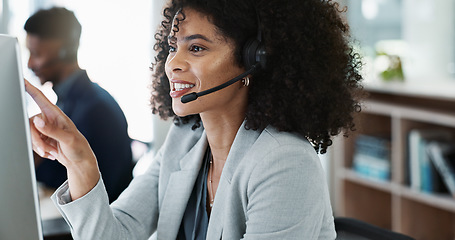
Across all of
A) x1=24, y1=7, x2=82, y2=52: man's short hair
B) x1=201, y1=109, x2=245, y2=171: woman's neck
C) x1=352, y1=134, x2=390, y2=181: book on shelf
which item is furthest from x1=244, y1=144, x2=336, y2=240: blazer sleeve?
x1=352, y1=134, x2=390, y2=181: book on shelf

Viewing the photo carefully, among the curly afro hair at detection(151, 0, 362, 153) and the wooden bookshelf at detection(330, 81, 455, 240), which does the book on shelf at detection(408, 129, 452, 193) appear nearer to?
the wooden bookshelf at detection(330, 81, 455, 240)

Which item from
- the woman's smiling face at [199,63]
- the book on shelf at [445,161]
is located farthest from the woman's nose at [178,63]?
the book on shelf at [445,161]

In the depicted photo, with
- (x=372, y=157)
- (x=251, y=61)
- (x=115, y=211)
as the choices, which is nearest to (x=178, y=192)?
(x=115, y=211)

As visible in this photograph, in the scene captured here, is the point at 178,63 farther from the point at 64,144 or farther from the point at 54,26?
the point at 54,26

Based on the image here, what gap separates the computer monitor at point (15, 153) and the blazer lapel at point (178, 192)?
53cm

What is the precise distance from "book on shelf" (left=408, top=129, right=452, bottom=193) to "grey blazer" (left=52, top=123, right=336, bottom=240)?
1703 millimetres

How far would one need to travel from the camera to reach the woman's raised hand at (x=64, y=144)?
0.96 metres

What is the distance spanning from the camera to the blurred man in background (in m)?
1.99

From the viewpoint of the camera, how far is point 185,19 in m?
1.13

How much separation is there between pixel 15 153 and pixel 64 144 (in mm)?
324

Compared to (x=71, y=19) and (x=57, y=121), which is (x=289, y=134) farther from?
(x=71, y=19)

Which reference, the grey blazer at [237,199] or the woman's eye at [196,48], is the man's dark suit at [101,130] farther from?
the woman's eye at [196,48]

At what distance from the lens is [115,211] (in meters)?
1.19

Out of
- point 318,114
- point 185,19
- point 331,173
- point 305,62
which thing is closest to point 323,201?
point 318,114
